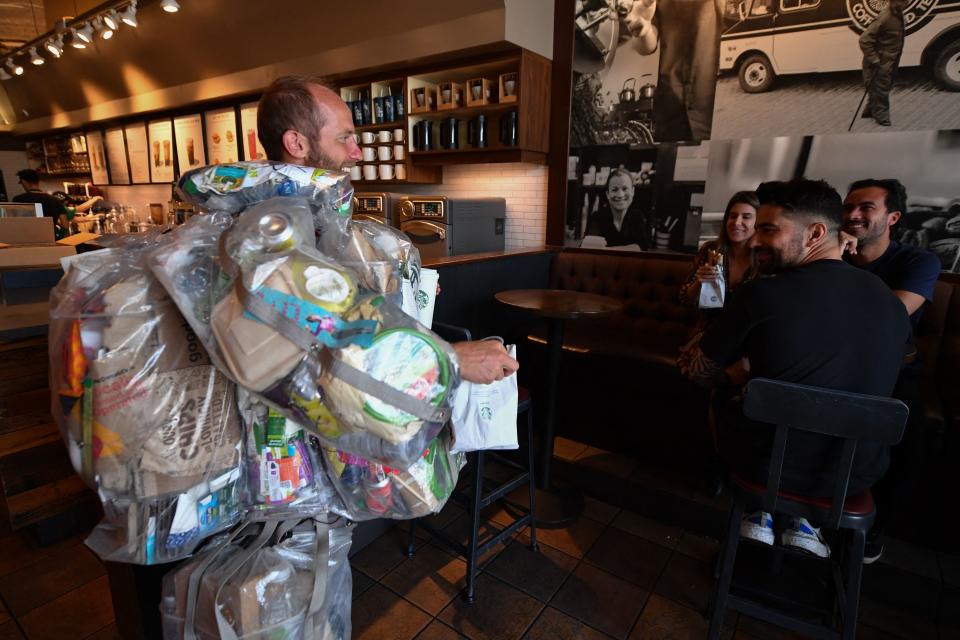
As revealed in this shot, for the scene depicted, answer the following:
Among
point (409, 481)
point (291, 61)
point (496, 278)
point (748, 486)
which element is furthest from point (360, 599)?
point (291, 61)

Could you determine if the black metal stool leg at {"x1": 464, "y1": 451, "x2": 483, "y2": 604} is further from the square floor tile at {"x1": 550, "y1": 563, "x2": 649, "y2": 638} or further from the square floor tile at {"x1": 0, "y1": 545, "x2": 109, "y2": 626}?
the square floor tile at {"x1": 0, "y1": 545, "x2": 109, "y2": 626}

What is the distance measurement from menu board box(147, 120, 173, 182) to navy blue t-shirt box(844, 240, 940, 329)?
7726mm

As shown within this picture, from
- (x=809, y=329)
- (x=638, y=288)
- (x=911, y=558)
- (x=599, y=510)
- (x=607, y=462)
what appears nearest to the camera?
(x=809, y=329)

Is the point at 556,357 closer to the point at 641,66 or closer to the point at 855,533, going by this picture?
the point at 855,533

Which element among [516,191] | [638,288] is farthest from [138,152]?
[638,288]

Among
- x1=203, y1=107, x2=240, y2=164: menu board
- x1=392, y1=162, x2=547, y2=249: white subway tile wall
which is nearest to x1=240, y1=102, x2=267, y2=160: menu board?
x1=203, y1=107, x2=240, y2=164: menu board

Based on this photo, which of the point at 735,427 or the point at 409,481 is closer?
the point at 409,481

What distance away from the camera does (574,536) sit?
7.96ft

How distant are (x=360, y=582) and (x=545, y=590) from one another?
0.78 meters

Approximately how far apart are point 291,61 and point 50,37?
3.53 m

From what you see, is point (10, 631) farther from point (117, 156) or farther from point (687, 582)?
point (117, 156)

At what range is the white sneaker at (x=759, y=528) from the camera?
5.91ft

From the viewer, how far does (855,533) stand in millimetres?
1470

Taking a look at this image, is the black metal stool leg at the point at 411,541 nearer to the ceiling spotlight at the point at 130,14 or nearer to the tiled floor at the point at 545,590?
the tiled floor at the point at 545,590
